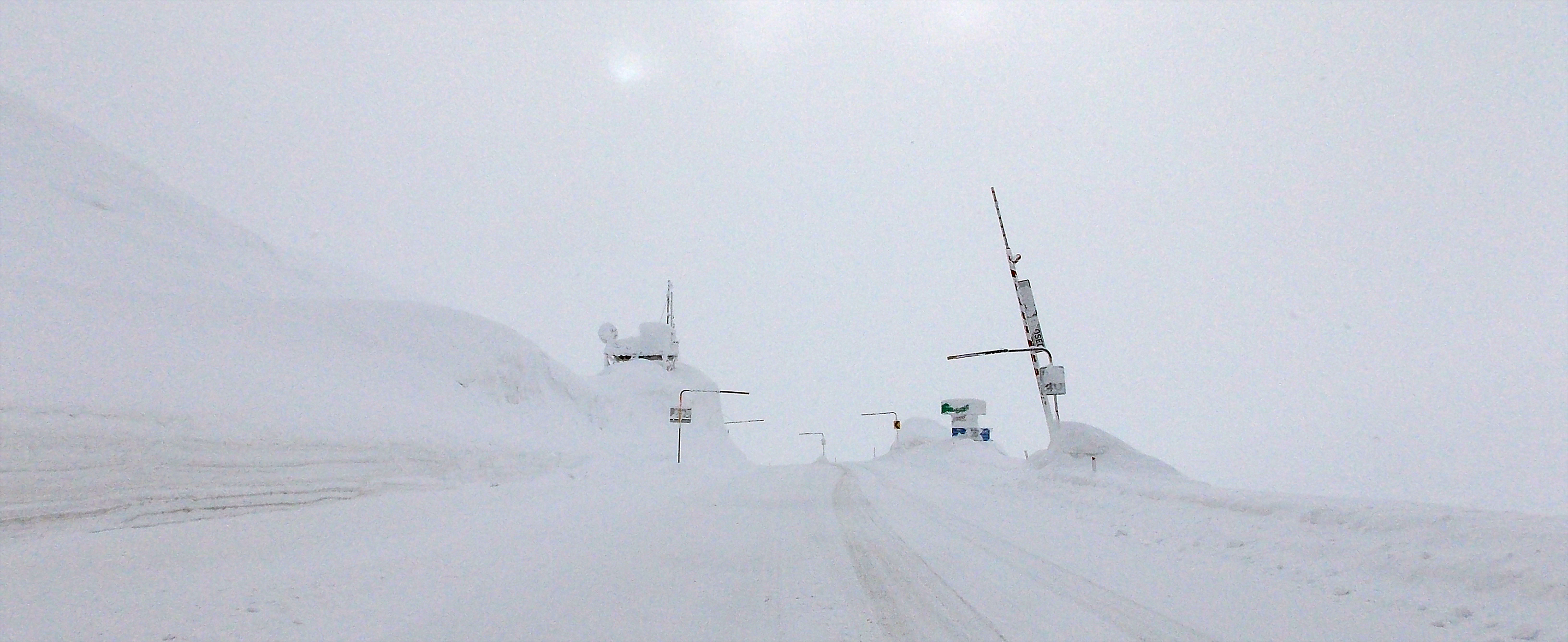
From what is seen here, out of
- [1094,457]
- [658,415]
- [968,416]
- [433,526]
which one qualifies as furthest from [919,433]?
[433,526]

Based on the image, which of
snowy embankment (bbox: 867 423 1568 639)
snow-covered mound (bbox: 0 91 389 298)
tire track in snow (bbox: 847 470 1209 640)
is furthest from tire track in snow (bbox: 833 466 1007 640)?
snow-covered mound (bbox: 0 91 389 298)

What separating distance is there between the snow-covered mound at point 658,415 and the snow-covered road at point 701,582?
78.4 ft

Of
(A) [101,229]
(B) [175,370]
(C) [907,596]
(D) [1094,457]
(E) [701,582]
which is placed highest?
(A) [101,229]

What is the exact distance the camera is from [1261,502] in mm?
10375

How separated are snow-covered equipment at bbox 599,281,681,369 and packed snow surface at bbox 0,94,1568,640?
59.0m

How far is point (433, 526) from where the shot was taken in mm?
10625

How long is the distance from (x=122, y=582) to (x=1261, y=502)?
14.3 meters

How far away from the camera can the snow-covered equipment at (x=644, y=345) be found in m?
78.4

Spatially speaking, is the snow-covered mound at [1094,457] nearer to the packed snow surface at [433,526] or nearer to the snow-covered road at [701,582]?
the packed snow surface at [433,526]

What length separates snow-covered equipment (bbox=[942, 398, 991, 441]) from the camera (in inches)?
2279

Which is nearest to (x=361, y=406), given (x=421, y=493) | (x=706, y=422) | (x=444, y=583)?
(x=421, y=493)

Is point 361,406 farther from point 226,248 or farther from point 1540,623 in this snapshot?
point 1540,623

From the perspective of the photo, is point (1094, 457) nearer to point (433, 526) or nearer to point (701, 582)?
point (701, 582)

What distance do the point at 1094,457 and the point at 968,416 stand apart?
41164mm
